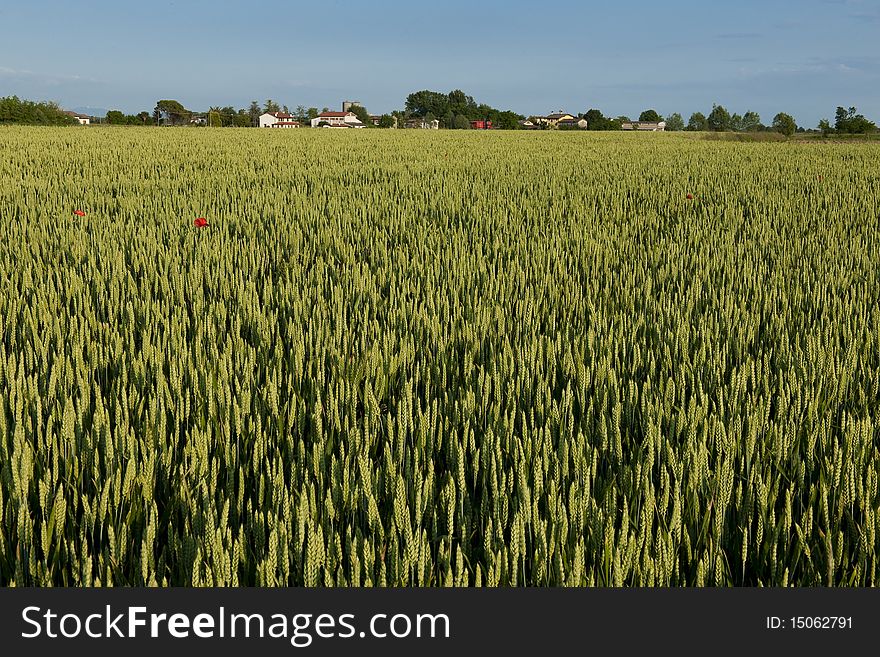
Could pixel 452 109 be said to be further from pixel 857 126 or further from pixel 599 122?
pixel 857 126

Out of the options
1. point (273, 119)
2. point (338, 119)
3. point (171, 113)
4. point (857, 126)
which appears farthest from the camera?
point (338, 119)

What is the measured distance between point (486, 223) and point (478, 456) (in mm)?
3820

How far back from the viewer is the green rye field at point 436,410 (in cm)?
129

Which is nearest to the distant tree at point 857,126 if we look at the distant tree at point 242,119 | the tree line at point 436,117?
the tree line at point 436,117

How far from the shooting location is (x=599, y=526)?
131 cm

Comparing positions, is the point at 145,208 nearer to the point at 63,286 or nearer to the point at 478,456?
the point at 63,286

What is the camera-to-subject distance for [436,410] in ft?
5.55

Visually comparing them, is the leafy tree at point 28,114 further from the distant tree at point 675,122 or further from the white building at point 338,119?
the distant tree at point 675,122

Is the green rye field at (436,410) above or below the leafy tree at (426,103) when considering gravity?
below

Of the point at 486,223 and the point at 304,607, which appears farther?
the point at 486,223

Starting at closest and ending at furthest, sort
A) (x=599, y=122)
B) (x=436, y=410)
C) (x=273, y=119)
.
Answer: (x=436, y=410), (x=599, y=122), (x=273, y=119)

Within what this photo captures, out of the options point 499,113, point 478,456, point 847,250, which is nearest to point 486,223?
point 847,250

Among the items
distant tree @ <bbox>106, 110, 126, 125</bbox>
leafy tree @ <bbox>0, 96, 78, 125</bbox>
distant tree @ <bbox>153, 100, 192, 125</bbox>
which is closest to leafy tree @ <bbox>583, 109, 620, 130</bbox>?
distant tree @ <bbox>153, 100, 192, 125</bbox>

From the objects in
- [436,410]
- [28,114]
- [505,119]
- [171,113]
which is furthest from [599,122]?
[436,410]
